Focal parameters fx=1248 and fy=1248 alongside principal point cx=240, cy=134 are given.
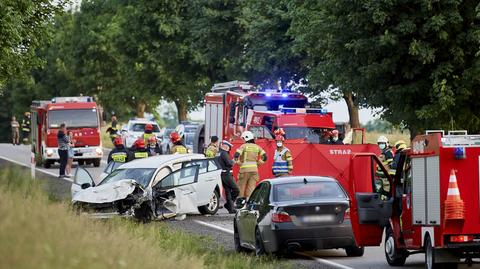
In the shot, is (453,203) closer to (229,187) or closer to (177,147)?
(229,187)

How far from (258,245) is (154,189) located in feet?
20.1

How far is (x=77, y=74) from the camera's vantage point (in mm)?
94000

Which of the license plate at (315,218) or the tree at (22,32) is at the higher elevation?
the tree at (22,32)

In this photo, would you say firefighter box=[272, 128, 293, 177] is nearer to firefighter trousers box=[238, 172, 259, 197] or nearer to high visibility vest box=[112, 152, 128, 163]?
firefighter trousers box=[238, 172, 259, 197]

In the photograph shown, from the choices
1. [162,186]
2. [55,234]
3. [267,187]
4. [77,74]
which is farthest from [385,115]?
[77,74]

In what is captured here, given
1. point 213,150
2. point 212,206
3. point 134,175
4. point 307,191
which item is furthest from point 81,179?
point 307,191

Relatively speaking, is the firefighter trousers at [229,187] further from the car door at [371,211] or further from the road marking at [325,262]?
the car door at [371,211]

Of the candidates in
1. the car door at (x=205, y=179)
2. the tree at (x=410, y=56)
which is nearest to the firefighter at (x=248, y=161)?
the car door at (x=205, y=179)

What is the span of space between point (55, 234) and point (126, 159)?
18448 millimetres

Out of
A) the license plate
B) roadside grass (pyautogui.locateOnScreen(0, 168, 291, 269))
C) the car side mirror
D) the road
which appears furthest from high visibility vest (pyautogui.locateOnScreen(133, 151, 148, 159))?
roadside grass (pyautogui.locateOnScreen(0, 168, 291, 269))

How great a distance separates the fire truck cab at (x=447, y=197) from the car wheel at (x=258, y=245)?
285cm

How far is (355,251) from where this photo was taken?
1895 cm

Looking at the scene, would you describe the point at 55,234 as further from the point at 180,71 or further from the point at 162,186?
the point at 180,71

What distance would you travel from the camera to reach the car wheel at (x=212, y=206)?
26562 millimetres
